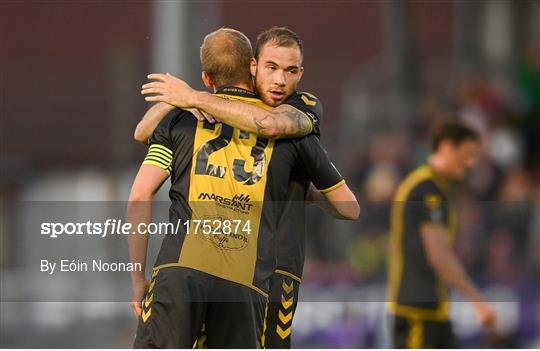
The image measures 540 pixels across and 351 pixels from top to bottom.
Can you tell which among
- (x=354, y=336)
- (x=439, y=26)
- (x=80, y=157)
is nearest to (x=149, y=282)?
(x=354, y=336)

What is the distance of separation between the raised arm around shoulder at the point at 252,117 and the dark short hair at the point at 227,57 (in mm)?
121

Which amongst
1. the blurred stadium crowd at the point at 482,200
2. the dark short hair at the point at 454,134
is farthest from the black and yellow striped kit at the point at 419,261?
the blurred stadium crowd at the point at 482,200

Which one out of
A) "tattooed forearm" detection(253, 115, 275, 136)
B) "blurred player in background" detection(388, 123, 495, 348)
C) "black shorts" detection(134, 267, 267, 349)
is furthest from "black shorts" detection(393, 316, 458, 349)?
"tattooed forearm" detection(253, 115, 275, 136)

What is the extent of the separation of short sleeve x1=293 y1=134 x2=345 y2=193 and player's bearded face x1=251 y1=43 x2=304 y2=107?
21cm

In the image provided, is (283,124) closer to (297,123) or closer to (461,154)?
(297,123)

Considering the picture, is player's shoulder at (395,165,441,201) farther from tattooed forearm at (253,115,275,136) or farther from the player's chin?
tattooed forearm at (253,115,275,136)

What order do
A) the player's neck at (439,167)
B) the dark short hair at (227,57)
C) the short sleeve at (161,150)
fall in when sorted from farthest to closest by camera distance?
1. the player's neck at (439,167)
2. the dark short hair at (227,57)
3. the short sleeve at (161,150)

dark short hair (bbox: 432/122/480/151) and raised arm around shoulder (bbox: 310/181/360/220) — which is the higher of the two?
dark short hair (bbox: 432/122/480/151)

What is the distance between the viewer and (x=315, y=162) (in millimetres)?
4852

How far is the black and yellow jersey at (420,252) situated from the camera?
7340 mm

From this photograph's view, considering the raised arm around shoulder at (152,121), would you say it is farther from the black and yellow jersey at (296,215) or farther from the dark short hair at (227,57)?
the black and yellow jersey at (296,215)

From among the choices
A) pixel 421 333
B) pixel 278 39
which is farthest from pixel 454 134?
pixel 278 39

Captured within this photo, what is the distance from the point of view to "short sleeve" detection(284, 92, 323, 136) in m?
4.87

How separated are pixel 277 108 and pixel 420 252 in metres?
2.83
